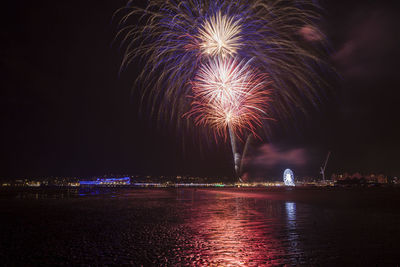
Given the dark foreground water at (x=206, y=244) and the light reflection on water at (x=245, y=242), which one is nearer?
the light reflection on water at (x=245, y=242)

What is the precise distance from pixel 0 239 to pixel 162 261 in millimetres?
8475

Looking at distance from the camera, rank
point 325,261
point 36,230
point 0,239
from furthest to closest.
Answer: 1. point 36,230
2. point 0,239
3. point 325,261

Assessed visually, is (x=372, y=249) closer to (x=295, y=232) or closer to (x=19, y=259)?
(x=295, y=232)

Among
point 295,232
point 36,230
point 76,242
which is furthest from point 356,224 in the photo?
point 36,230

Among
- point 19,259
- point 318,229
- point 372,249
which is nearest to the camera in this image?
point 19,259

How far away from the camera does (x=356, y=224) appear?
52.5 ft

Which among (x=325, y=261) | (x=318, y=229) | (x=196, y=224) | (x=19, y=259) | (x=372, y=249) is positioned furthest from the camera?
(x=196, y=224)

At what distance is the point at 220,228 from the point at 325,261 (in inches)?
263

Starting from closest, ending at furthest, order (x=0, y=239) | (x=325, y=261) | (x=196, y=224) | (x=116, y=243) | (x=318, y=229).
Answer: (x=325, y=261) < (x=116, y=243) < (x=0, y=239) < (x=318, y=229) < (x=196, y=224)

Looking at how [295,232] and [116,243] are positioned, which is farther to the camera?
[295,232]

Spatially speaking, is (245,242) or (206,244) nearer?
(206,244)

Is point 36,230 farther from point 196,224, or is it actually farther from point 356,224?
point 356,224

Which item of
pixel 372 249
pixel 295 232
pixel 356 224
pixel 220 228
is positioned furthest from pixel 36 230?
pixel 356 224

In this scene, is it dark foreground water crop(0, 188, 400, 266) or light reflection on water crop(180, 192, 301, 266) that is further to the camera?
dark foreground water crop(0, 188, 400, 266)
